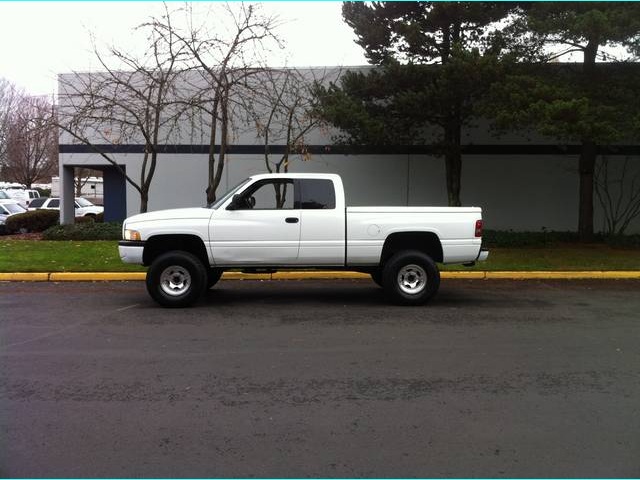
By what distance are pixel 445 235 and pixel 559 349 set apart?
107 inches

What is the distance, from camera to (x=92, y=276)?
35.9ft

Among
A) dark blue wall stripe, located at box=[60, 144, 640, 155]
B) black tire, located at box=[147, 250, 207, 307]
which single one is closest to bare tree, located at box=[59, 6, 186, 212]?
dark blue wall stripe, located at box=[60, 144, 640, 155]

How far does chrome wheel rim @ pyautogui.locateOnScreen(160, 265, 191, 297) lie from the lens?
827 cm

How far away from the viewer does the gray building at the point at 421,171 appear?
1789 centimetres

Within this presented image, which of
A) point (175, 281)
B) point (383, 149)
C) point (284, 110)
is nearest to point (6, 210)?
point (284, 110)

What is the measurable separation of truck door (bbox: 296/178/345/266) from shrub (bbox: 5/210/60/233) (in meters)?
16.2

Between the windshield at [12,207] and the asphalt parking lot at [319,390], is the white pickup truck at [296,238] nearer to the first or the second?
the asphalt parking lot at [319,390]

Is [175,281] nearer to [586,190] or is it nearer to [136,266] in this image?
[136,266]

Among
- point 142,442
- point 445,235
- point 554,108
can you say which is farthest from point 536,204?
point 142,442

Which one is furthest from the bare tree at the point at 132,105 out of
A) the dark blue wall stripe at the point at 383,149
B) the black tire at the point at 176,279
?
the black tire at the point at 176,279

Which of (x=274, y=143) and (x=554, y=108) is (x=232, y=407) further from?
(x=274, y=143)

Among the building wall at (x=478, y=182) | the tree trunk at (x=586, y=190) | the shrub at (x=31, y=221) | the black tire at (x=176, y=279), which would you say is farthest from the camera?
the shrub at (x=31, y=221)

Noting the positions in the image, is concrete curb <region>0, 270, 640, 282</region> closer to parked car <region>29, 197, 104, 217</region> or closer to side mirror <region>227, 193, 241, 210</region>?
side mirror <region>227, 193, 241, 210</region>

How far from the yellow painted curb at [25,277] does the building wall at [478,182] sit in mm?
8393
